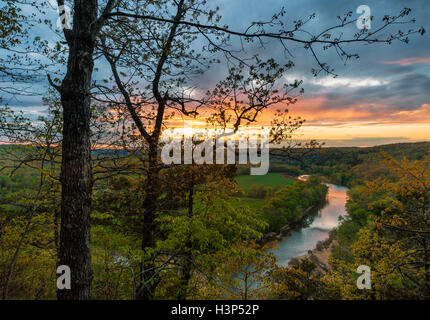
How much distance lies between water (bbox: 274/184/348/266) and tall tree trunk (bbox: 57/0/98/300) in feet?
82.9

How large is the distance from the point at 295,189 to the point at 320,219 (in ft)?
29.9

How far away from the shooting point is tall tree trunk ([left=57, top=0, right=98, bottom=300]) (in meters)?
2.54

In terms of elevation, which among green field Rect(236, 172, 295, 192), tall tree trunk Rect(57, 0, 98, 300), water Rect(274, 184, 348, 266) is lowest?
water Rect(274, 184, 348, 266)

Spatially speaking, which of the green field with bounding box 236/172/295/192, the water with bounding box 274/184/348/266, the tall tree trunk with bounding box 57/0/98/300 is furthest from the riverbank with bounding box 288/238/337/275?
the green field with bounding box 236/172/295/192

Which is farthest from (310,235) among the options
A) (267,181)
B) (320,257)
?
(267,181)

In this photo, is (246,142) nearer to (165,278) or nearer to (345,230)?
(165,278)

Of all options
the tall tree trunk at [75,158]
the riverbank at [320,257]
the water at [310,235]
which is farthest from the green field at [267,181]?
the tall tree trunk at [75,158]

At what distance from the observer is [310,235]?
118ft

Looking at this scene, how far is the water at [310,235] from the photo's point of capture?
28734 millimetres

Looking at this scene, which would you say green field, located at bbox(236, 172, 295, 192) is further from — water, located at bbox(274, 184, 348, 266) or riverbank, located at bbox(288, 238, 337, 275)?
riverbank, located at bbox(288, 238, 337, 275)

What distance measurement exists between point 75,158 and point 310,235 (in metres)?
39.8

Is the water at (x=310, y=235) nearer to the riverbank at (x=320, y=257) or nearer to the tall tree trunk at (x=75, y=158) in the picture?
the riverbank at (x=320, y=257)
